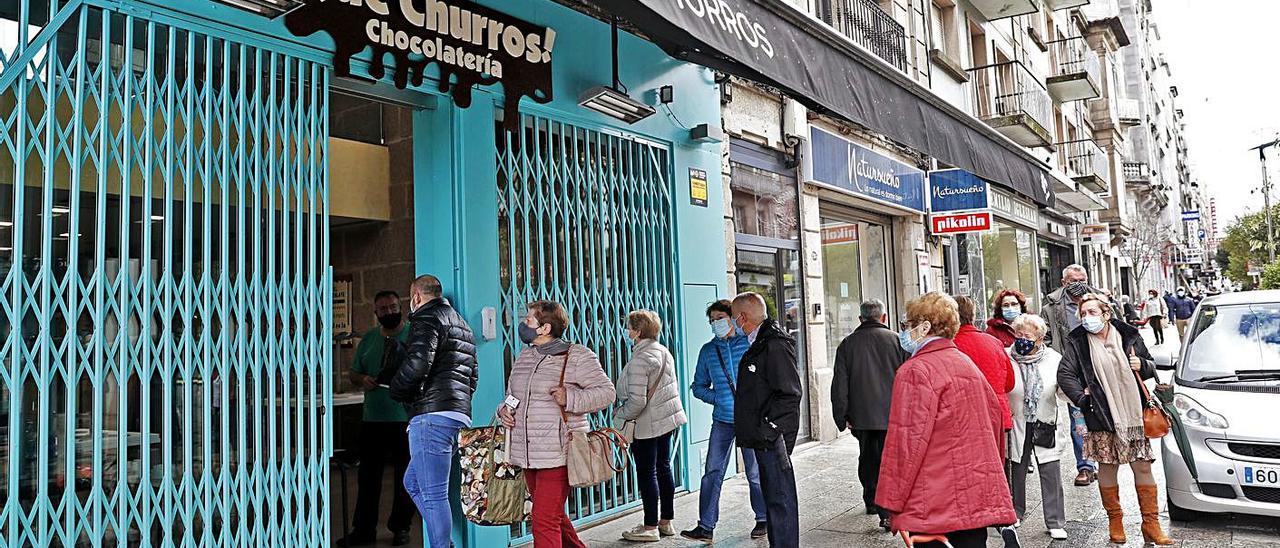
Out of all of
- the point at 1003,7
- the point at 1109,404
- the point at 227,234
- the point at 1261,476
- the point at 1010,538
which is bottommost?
the point at 1010,538

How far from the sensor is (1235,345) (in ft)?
20.7

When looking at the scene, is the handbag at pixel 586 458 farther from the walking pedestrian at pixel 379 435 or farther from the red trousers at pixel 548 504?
the walking pedestrian at pixel 379 435

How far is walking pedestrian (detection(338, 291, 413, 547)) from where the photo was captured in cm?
635

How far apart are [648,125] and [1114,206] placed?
24548 mm

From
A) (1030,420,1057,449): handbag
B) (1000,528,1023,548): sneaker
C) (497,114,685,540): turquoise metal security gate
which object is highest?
(497,114,685,540): turquoise metal security gate

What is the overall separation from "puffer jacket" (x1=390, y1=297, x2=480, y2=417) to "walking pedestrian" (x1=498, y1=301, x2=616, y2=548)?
46 cm

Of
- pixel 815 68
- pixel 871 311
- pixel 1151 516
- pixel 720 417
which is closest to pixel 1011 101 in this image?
pixel 871 311

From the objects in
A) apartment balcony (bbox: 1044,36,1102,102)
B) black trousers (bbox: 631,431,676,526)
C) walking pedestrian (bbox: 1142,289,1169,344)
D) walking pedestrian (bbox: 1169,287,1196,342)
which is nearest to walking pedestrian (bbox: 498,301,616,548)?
black trousers (bbox: 631,431,676,526)

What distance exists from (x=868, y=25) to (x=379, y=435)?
28.5 ft

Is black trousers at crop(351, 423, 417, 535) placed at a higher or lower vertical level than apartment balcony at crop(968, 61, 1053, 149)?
lower

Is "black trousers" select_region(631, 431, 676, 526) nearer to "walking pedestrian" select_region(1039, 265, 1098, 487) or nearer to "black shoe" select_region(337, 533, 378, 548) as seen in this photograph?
"black shoe" select_region(337, 533, 378, 548)

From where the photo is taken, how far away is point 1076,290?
7125mm

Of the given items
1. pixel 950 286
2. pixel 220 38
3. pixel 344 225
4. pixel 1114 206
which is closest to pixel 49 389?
pixel 220 38

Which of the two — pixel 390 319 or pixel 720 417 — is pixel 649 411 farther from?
pixel 390 319
